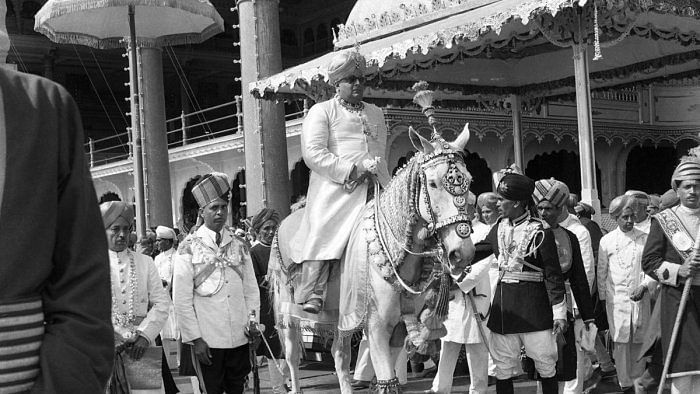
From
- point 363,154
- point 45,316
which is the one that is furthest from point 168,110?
point 45,316

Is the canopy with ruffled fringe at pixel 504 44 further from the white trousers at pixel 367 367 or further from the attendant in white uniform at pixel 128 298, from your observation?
the attendant in white uniform at pixel 128 298

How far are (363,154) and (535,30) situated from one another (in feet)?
15.5

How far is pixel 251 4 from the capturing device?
14.5 meters

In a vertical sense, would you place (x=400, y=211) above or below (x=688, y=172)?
below

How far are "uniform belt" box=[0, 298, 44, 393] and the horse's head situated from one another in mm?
3765

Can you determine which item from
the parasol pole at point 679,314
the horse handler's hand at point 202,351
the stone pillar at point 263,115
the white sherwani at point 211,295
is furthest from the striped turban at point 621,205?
the stone pillar at point 263,115

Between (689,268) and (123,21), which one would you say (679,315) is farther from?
(123,21)

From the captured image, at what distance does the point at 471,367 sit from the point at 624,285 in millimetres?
2027

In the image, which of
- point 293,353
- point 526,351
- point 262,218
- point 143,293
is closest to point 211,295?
point 143,293

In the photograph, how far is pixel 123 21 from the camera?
36.8ft

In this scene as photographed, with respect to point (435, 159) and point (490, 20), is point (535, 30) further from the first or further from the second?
point (435, 159)

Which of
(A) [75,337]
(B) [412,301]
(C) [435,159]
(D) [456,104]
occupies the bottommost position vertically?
(B) [412,301]

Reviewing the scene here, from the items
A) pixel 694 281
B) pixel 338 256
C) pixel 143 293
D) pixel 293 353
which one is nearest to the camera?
pixel 143 293

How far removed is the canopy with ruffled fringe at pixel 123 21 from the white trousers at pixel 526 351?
17.9 ft
